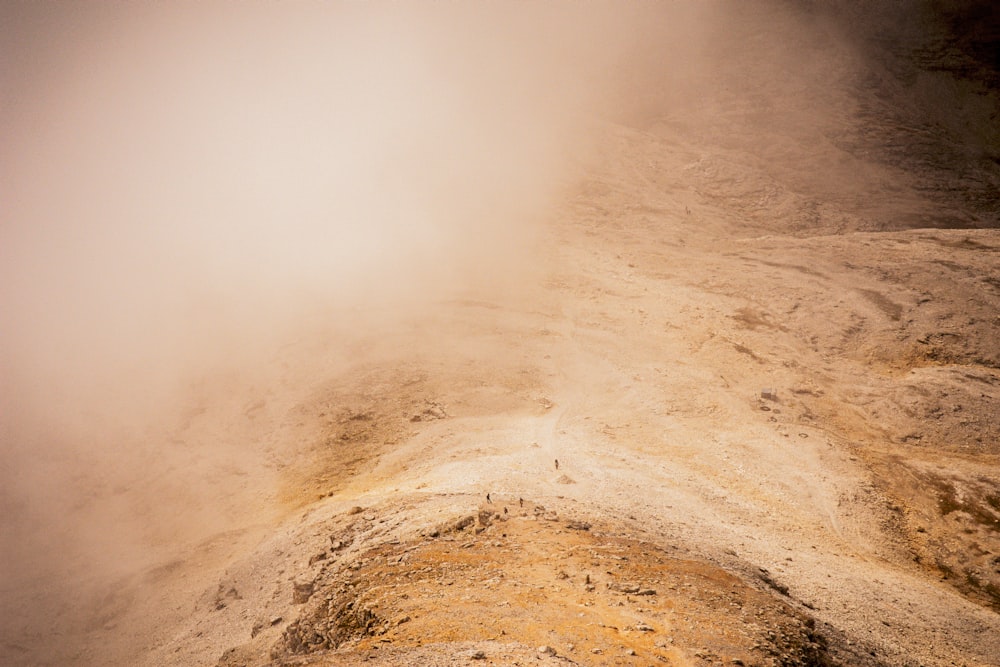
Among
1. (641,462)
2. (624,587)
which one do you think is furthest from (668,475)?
(624,587)

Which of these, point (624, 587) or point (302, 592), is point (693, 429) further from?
point (302, 592)

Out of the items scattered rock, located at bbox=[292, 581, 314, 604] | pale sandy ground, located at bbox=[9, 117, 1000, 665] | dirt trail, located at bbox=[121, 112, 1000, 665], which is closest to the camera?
dirt trail, located at bbox=[121, 112, 1000, 665]

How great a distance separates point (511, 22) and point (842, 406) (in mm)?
34596

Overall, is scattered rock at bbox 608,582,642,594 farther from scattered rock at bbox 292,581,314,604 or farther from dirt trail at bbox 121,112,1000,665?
scattered rock at bbox 292,581,314,604

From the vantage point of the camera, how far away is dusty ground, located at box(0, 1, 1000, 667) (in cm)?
728

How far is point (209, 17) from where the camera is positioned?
31.5m

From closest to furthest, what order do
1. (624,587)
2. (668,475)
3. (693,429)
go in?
(624,587), (668,475), (693,429)

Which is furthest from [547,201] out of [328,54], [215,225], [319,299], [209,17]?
[209,17]

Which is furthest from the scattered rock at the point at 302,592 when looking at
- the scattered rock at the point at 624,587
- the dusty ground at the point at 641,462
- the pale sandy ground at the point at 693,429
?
the scattered rock at the point at 624,587

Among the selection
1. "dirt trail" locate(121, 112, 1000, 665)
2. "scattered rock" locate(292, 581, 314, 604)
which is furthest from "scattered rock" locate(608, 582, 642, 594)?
"scattered rock" locate(292, 581, 314, 604)

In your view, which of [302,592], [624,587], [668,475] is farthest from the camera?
[668,475]

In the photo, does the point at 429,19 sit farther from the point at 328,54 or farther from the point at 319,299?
the point at 319,299

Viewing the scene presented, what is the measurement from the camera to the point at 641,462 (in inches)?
473

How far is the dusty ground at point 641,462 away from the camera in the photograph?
7.28 m
